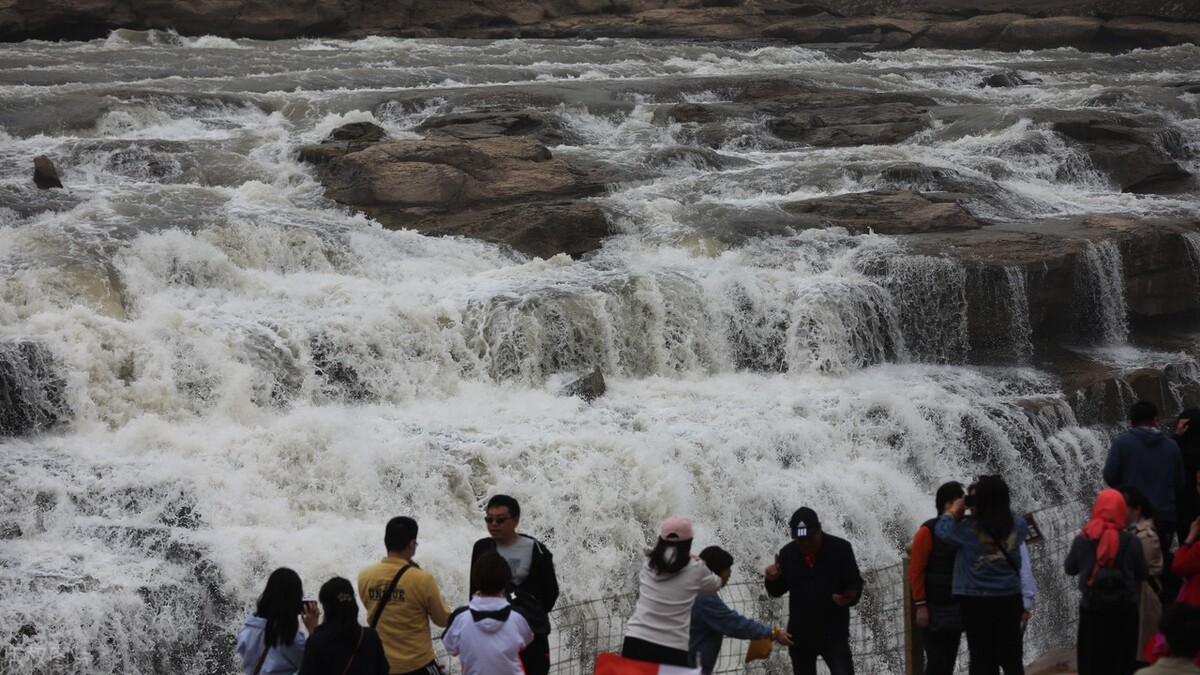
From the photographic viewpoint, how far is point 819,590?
281 inches

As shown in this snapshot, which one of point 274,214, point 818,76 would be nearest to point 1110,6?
point 818,76

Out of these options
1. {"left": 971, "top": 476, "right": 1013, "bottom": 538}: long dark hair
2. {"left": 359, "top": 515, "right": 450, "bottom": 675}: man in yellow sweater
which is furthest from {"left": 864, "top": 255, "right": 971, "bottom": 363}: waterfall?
{"left": 359, "top": 515, "right": 450, "bottom": 675}: man in yellow sweater

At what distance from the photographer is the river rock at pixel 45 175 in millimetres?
17812

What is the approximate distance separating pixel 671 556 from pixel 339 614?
1440 millimetres

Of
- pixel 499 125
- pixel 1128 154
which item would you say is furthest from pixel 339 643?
pixel 1128 154

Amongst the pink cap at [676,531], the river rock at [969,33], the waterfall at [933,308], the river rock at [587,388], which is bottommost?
the river rock at [587,388]

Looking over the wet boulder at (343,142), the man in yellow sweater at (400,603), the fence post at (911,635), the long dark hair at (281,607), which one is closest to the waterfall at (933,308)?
the wet boulder at (343,142)

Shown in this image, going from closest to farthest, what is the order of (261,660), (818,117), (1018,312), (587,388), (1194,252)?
(261,660) → (587,388) → (1018,312) → (1194,252) → (818,117)

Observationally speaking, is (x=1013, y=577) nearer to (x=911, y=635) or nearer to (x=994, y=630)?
(x=994, y=630)

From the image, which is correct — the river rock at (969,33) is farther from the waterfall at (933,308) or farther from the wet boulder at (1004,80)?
the waterfall at (933,308)

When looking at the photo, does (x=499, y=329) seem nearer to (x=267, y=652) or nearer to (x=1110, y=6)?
(x=267, y=652)

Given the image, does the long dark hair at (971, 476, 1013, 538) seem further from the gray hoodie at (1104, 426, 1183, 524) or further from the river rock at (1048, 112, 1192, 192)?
the river rock at (1048, 112, 1192, 192)

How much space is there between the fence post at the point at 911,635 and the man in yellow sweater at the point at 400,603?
251 centimetres

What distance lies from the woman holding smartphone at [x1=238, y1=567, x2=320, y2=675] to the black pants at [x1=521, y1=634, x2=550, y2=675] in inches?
39.5
